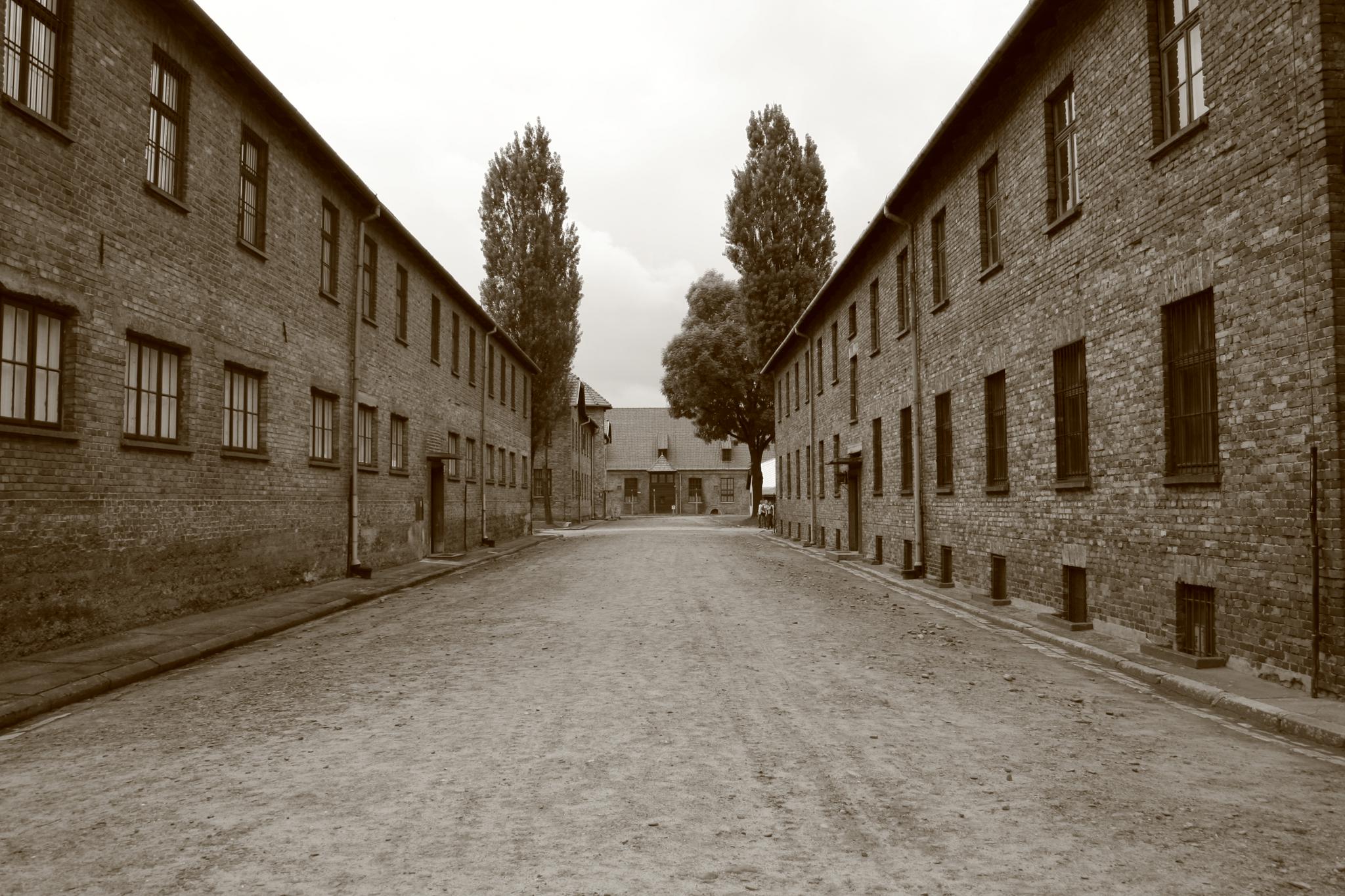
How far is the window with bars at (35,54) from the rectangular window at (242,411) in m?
4.25

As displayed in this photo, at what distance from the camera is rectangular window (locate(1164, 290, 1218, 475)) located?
8.12 metres

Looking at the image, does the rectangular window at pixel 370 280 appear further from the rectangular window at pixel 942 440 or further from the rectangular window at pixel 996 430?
the rectangular window at pixel 996 430

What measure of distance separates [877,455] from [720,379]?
29.0 meters

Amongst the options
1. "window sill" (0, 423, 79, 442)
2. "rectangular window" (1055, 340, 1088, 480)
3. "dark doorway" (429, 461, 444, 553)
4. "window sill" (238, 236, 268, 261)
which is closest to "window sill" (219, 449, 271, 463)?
"window sill" (238, 236, 268, 261)

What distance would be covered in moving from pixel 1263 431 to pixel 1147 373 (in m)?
1.88

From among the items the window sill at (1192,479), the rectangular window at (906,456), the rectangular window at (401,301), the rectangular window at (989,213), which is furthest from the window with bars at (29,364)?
the rectangular window at (906,456)

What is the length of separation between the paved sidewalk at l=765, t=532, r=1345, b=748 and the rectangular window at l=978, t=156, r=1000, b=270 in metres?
5.17

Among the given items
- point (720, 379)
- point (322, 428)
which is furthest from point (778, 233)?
point (322, 428)

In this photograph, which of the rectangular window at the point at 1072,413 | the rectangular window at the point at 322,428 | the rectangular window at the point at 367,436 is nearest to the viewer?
the rectangular window at the point at 1072,413

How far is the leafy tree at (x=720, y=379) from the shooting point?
49594 millimetres

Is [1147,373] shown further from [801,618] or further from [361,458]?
[361,458]

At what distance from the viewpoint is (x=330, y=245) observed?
1705 centimetres

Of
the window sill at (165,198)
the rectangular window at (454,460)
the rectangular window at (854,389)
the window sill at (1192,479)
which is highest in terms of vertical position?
the window sill at (165,198)

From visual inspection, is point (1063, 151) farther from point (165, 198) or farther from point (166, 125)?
point (166, 125)
